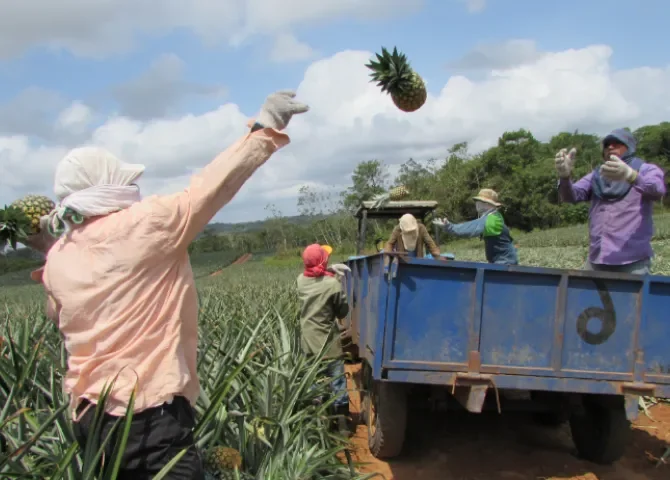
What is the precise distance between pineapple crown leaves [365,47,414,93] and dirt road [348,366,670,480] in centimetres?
271

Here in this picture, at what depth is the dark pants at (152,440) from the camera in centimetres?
202

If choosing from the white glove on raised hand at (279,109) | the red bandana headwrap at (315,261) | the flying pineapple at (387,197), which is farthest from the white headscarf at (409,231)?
the white glove on raised hand at (279,109)

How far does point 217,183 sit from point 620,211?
3.27 metres

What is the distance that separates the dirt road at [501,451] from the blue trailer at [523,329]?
2.64ft

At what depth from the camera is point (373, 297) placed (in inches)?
180

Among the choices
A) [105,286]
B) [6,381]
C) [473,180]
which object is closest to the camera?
[105,286]

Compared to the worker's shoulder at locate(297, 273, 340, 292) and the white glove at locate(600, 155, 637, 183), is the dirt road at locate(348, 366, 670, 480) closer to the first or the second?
the worker's shoulder at locate(297, 273, 340, 292)

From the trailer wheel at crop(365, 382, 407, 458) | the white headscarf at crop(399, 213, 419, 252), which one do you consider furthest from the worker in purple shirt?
the white headscarf at crop(399, 213, 419, 252)

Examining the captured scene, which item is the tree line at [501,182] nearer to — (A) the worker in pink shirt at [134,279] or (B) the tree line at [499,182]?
(B) the tree line at [499,182]

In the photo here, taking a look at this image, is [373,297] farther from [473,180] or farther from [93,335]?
[473,180]

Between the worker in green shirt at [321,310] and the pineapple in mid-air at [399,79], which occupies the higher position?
the pineapple in mid-air at [399,79]

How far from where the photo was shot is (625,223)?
13.7 ft

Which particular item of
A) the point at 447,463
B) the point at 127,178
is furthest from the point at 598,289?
the point at 127,178

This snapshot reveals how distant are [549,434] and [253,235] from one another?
257 feet
